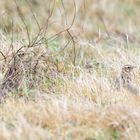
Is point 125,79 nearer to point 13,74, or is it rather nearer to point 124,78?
point 124,78

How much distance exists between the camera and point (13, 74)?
440cm

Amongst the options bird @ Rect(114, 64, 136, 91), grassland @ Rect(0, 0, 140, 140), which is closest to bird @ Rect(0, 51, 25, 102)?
grassland @ Rect(0, 0, 140, 140)

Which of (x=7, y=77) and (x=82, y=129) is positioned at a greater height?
(x=7, y=77)

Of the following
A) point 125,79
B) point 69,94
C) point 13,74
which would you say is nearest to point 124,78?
point 125,79

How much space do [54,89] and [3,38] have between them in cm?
102

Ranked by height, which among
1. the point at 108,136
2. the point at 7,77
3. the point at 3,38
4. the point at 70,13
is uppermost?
the point at 70,13

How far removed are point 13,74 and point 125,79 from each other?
2.75 ft

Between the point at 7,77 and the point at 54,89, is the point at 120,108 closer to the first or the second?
the point at 54,89

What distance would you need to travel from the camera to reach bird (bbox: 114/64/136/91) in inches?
167

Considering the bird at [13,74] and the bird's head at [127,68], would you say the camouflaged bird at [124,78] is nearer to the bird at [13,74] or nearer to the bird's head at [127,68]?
the bird's head at [127,68]

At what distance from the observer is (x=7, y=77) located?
4371 mm

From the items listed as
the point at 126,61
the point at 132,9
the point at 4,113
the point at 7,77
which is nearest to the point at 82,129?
the point at 4,113

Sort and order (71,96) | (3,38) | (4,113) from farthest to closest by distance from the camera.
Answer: (3,38) → (71,96) → (4,113)

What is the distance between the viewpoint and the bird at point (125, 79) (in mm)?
4248
